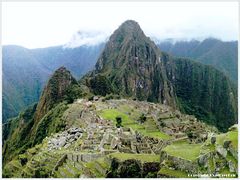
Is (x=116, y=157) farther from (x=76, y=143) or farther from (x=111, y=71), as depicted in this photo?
(x=111, y=71)

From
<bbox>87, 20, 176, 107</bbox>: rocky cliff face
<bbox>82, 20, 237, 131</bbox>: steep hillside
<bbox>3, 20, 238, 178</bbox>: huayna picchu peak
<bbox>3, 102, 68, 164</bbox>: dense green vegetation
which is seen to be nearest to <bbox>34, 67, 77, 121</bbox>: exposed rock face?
<bbox>3, 20, 238, 178</bbox>: huayna picchu peak

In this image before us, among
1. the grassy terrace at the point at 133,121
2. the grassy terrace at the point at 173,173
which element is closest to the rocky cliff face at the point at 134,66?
the grassy terrace at the point at 133,121

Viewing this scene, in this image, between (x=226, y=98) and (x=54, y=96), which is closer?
(x=54, y=96)

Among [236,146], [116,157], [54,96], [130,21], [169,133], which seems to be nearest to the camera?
[236,146]

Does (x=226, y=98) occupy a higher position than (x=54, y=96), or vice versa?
(x=54, y=96)

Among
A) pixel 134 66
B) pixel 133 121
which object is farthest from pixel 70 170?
pixel 134 66

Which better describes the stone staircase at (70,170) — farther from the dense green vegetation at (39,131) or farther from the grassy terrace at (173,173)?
the dense green vegetation at (39,131)

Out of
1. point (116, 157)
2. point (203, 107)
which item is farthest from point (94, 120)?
point (203, 107)

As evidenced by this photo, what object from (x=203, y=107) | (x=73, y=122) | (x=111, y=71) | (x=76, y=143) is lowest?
(x=203, y=107)
